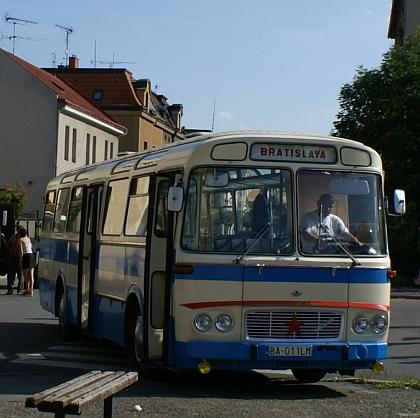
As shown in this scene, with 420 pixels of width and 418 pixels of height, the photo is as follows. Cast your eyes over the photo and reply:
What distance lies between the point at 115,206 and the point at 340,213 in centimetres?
404

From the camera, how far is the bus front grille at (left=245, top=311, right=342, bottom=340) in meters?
12.5

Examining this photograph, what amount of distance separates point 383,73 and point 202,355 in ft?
111

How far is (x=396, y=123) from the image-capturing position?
44.2 metres

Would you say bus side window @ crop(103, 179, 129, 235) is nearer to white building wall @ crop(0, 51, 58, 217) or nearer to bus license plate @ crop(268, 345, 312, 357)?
bus license plate @ crop(268, 345, 312, 357)

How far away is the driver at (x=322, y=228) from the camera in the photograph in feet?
42.0

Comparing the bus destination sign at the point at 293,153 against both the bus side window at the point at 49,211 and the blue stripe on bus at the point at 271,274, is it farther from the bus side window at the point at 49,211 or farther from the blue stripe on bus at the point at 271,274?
the bus side window at the point at 49,211

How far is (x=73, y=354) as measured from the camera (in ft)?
56.4

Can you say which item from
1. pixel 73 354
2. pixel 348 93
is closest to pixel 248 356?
pixel 73 354

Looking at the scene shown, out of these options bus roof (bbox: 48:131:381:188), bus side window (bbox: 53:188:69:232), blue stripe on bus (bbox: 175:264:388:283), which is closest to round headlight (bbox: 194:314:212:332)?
blue stripe on bus (bbox: 175:264:388:283)

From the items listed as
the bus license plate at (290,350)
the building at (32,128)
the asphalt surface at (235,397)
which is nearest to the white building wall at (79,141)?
the building at (32,128)

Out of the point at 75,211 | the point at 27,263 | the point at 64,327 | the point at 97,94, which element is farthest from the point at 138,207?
the point at 97,94

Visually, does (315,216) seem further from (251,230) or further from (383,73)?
(383,73)

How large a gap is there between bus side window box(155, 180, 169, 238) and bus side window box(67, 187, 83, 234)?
4.68m

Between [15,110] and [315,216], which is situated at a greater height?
[15,110]
